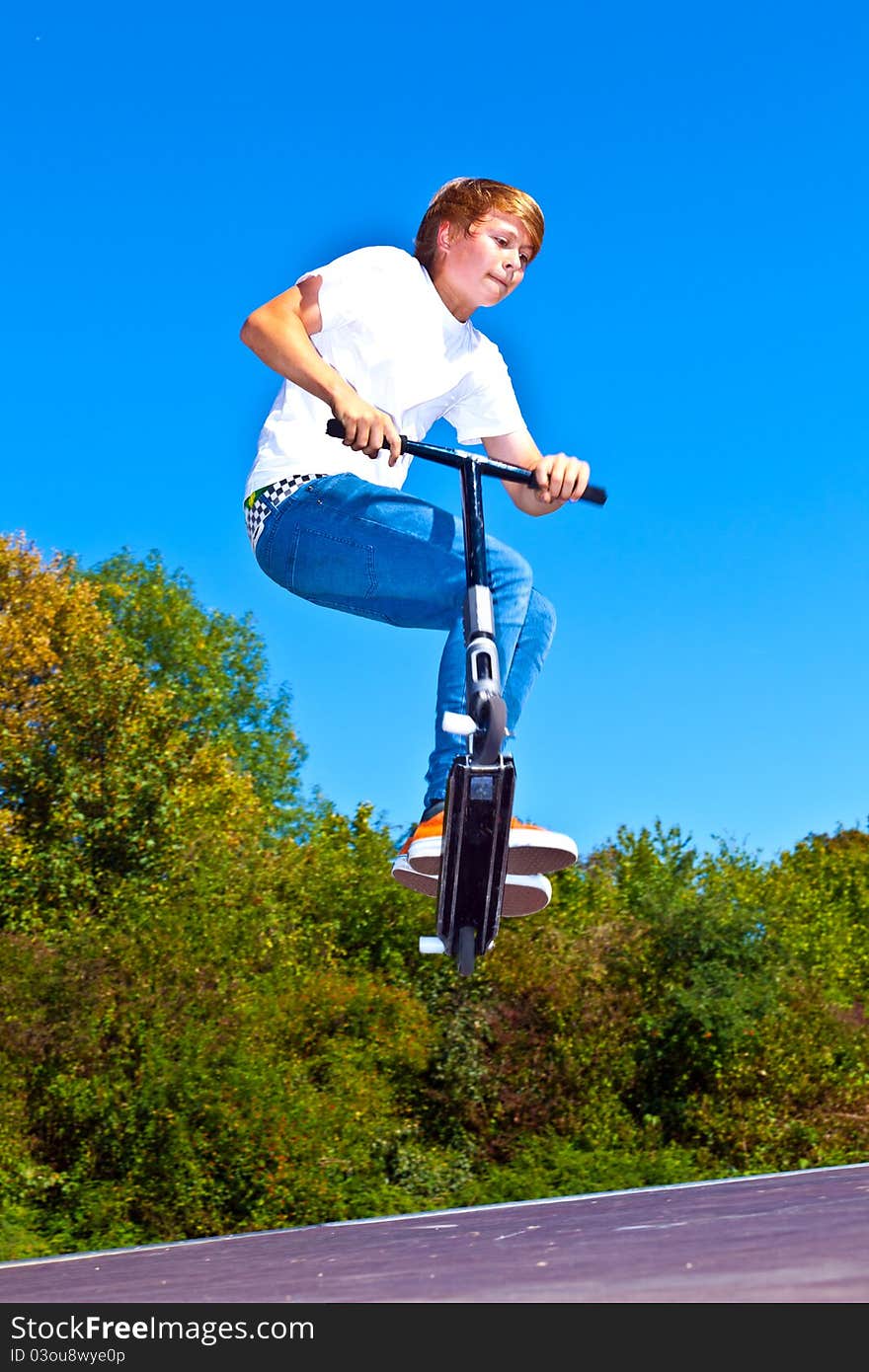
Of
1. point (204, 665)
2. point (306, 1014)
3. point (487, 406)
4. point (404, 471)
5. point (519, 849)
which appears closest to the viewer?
point (519, 849)

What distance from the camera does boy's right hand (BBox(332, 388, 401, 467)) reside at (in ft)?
11.0

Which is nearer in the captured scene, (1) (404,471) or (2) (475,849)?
(2) (475,849)

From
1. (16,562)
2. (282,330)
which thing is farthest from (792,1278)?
(16,562)

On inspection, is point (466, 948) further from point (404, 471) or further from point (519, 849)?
point (404, 471)

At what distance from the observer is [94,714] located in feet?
75.4

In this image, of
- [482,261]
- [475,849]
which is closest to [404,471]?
[482,261]

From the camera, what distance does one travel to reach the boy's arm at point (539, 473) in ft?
12.2

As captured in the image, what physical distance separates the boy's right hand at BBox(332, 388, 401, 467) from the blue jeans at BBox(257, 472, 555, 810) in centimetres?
22

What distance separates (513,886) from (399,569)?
0.93 m

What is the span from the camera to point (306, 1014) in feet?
68.0

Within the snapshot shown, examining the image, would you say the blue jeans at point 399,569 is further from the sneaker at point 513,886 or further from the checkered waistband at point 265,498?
the sneaker at point 513,886

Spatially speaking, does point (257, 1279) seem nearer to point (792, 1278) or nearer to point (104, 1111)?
point (792, 1278)

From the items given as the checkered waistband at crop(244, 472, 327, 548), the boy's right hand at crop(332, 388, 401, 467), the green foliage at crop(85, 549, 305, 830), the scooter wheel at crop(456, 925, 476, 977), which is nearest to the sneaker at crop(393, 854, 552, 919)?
the scooter wheel at crop(456, 925, 476, 977)

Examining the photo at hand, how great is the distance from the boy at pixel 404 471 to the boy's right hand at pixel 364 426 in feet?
0.19
